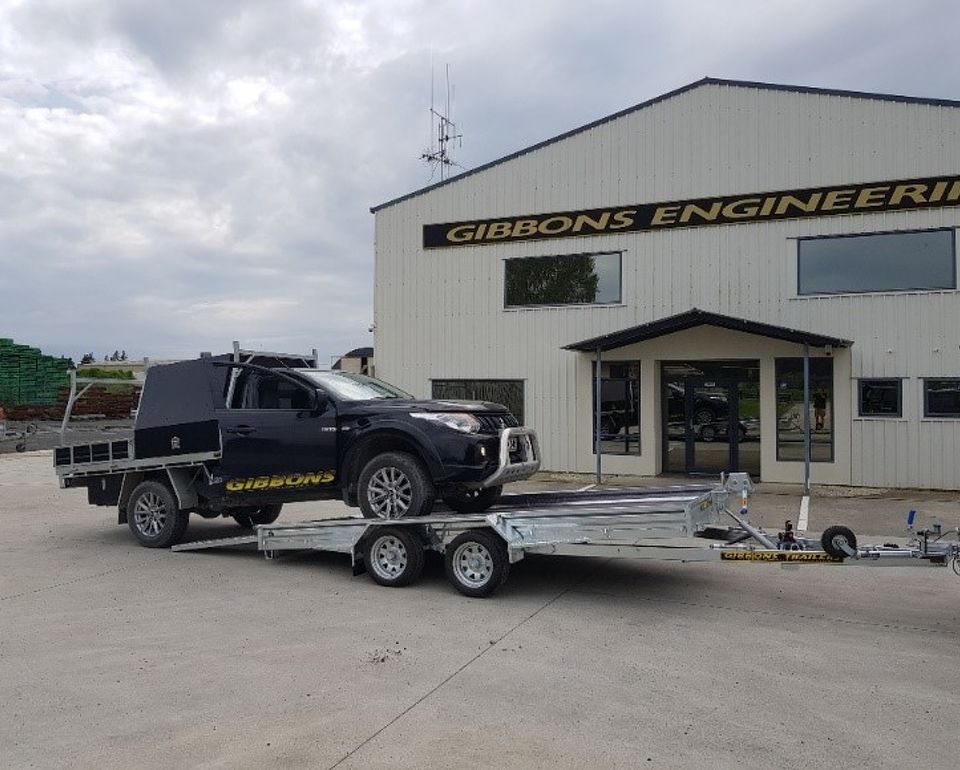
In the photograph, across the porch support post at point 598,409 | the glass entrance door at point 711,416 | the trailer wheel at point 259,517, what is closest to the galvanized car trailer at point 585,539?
the trailer wheel at point 259,517

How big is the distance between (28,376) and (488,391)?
26410mm

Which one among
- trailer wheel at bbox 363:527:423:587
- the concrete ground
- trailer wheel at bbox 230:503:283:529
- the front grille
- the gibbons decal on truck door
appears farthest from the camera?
trailer wheel at bbox 230:503:283:529

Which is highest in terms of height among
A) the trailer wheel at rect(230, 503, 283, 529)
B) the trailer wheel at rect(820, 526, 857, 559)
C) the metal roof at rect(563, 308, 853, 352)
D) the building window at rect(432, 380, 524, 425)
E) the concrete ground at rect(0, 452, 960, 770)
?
the metal roof at rect(563, 308, 853, 352)

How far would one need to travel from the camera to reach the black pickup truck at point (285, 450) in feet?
24.5

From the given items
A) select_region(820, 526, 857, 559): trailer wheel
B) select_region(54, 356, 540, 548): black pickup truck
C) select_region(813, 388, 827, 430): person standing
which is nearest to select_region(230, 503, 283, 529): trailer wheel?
select_region(54, 356, 540, 548): black pickup truck

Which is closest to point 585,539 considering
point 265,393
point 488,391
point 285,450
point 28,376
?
point 285,450

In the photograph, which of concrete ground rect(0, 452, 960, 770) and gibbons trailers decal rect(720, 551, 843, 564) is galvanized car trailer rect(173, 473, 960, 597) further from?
concrete ground rect(0, 452, 960, 770)

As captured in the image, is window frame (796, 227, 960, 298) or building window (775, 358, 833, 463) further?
building window (775, 358, 833, 463)

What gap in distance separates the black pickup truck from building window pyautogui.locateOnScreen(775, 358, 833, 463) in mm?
8887

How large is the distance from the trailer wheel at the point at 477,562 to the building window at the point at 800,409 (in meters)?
10.1

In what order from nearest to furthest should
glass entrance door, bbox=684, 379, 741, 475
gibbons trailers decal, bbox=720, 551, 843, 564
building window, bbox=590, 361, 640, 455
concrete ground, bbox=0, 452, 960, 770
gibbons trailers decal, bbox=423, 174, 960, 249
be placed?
concrete ground, bbox=0, 452, 960, 770 → gibbons trailers decal, bbox=720, 551, 843, 564 → gibbons trailers decal, bbox=423, 174, 960, 249 → glass entrance door, bbox=684, 379, 741, 475 → building window, bbox=590, 361, 640, 455

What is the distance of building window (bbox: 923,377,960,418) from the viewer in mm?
14125

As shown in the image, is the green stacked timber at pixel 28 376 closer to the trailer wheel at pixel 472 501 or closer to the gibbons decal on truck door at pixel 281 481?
the gibbons decal on truck door at pixel 281 481

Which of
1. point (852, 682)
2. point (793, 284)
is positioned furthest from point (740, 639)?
point (793, 284)
